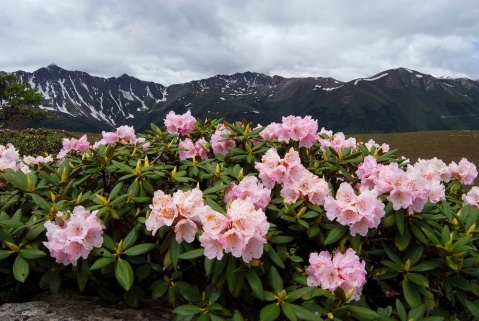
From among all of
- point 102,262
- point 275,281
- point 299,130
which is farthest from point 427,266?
point 102,262

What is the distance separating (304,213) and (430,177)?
1.65 metres

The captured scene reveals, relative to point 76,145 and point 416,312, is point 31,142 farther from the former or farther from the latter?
point 416,312

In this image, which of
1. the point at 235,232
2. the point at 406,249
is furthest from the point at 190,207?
the point at 406,249

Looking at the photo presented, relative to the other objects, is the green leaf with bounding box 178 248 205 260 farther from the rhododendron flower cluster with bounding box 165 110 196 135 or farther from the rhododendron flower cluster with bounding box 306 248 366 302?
the rhododendron flower cluster with bounding box 165 110 196 135

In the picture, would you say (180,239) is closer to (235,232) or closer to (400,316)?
(235,232)

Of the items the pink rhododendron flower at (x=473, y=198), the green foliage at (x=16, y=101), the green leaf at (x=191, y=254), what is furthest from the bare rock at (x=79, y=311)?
the green foliage at (x=16, y=101)

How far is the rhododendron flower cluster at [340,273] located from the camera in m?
2.72

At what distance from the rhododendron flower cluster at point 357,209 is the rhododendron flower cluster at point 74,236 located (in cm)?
184

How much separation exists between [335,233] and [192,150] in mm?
1991

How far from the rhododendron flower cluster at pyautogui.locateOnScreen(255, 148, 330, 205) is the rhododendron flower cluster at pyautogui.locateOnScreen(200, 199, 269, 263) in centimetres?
83

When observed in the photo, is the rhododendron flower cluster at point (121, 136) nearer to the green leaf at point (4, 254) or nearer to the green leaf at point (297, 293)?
the green leaf at point (4, 254)

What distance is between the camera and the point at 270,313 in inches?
97.7

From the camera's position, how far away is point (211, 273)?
2744mm

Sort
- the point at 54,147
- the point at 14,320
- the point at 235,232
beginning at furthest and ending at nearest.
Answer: the point at 54,147
the point at 14,320
the point at 235,232
